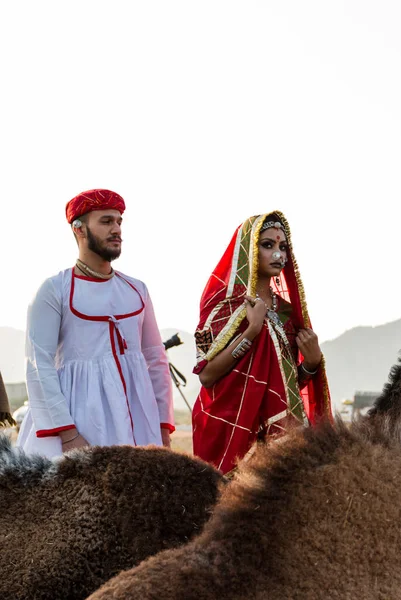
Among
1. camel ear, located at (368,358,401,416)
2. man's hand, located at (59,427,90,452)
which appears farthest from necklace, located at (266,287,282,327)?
camel ear, located at (368,358,401,416)

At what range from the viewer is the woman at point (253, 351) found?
4.02m

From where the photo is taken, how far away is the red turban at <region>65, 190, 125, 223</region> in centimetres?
409

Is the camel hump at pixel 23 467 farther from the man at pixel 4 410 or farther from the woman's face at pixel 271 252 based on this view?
the man at pixel 4 410

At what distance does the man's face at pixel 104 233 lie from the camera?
4.06 meters

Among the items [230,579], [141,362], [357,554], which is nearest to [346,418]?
[357,554]

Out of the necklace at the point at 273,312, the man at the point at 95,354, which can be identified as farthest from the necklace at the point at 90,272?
the necklace at the point at 273,312

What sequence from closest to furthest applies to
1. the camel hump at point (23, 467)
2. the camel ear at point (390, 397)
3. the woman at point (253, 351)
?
the camel hump at point (23, 467) < the camel ear at point (390, 397) < the woman at point (253, 351)

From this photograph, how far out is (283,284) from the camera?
15.0 feet

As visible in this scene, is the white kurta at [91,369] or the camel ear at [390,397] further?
the white kurta at [91,369]

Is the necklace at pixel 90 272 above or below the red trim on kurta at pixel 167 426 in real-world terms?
above

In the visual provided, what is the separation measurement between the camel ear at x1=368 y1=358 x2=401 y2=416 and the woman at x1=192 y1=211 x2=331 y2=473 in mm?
1518

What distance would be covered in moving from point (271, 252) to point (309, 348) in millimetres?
559

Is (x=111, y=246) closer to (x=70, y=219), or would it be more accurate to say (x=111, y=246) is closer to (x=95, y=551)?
(x=70, y=219)

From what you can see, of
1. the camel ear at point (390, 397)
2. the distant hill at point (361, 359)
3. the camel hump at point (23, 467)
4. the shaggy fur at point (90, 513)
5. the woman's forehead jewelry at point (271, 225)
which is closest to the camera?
the shaggy fur at point (90, 513)
